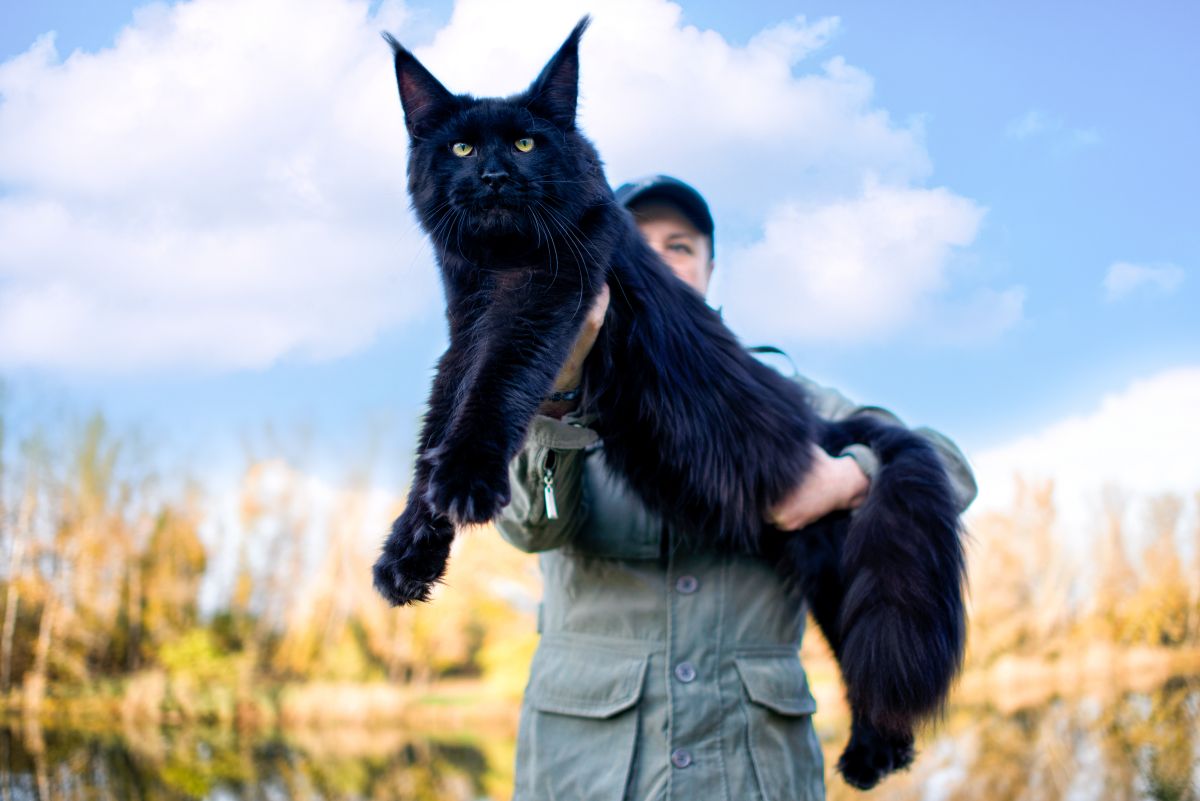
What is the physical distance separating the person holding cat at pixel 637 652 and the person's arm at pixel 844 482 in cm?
15

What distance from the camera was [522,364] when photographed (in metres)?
1.53

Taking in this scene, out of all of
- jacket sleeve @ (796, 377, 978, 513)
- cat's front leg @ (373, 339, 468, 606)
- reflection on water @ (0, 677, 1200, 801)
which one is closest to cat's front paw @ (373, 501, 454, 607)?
cat's front leg @ (373, 339, 468, 606)

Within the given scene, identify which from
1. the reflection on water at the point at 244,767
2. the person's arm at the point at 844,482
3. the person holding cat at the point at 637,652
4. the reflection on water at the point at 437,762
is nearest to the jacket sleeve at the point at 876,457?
the person's arm at the point at 844,482

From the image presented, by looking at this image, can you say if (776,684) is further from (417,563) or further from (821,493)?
(417,563)

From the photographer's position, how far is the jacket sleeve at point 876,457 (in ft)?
6.83

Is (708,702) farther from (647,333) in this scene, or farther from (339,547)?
(339,547)

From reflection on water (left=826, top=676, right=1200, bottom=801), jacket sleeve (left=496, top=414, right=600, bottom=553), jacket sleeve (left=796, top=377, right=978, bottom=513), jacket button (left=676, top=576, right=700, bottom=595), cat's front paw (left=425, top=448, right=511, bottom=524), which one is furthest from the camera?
reflection on water (left=826, top=676, right=1200, bottom=801)

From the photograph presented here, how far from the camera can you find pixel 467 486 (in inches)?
52.3

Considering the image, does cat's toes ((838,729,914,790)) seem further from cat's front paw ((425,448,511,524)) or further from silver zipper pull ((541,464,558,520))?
cat's front paw ((425,448,511,524))

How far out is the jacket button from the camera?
5.73 ft

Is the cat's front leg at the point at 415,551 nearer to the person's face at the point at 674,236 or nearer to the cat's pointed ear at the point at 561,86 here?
the cat's pointed ear at the point at 561,86

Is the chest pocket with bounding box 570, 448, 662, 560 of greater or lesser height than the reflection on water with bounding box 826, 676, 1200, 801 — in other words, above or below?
above

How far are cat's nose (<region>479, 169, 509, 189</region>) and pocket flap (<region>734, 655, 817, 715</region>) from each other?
1.05m

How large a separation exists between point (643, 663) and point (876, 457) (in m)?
0.84
